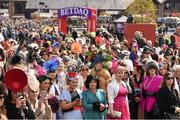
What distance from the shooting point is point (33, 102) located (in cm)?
771

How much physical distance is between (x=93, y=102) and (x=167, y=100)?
1.32 m

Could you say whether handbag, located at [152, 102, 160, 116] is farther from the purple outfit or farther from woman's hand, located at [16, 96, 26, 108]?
woman's hand, located at [16, 96, 26, 108]

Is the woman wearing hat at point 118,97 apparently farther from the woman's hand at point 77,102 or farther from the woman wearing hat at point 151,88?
the woman's hand at point 77,102

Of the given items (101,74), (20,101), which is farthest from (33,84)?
(101,74)

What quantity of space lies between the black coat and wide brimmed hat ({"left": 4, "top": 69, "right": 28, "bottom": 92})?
118 inches

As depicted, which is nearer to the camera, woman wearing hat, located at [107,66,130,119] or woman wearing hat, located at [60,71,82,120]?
woman wearing hat, located at [60,71,82,120]

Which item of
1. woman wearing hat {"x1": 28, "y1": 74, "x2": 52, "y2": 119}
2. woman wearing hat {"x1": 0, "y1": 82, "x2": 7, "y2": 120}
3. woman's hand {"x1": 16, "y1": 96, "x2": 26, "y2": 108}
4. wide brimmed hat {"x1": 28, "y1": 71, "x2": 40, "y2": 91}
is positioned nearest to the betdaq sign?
wide brimmed hat {"x1": 28, "y1": 71, "x2": 40, "y2": 91}

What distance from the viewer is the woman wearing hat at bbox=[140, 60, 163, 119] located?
31.4ft

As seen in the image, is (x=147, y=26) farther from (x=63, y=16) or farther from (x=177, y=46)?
(x=177, y=46)

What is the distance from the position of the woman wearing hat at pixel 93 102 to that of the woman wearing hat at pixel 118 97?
2.36ft

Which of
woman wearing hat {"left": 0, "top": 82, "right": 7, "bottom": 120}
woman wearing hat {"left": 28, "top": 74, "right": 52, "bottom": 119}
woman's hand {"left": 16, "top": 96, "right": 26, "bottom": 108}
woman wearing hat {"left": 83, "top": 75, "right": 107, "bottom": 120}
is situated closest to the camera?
woman wearing hat {"left": 0, "top": 82, "right": 7, "bottom": 120}

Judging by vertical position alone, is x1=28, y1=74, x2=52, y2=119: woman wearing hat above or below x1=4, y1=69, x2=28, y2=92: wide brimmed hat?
below

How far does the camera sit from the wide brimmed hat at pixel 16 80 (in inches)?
273

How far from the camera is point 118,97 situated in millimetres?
9516
